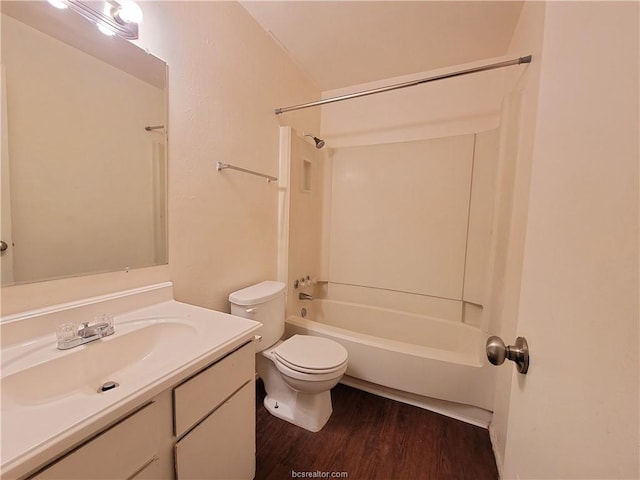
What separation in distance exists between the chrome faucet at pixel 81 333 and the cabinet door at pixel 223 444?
1.38ft

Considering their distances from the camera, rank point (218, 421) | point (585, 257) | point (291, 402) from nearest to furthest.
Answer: point (585, 257) < point (218, 421) < point (291, 402)

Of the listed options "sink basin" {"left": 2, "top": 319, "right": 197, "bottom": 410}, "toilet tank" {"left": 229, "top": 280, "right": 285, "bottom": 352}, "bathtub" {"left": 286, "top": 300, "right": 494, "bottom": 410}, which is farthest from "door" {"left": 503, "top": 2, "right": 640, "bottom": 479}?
"toilet tank" {"left": 229, "top": 280, "right": 285, "bottom": 352}

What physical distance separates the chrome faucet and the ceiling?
70.8 inches

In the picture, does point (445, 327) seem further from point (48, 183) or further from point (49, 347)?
point (48, 183)

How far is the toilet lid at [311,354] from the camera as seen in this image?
1.41m

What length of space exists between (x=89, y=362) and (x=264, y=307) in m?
0.85

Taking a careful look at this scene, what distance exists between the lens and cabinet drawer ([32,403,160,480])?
510mm

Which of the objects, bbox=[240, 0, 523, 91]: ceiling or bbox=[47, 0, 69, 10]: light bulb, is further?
bbox=[240, 0, 523, 91]: ceiling

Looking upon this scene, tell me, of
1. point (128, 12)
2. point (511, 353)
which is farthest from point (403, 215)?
point (128, 12)

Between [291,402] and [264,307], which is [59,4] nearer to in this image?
[264,307]

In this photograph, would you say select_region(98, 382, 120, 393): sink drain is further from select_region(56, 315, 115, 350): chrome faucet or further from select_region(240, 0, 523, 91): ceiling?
select_region(240, 0, 523, 91): ceiling

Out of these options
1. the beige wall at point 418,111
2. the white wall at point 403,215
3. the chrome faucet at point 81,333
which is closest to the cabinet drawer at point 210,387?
the chrome faucet at point 81,333

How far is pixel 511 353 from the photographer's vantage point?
55 cm

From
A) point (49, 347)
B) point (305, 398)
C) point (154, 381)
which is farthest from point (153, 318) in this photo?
point (305, 398)
